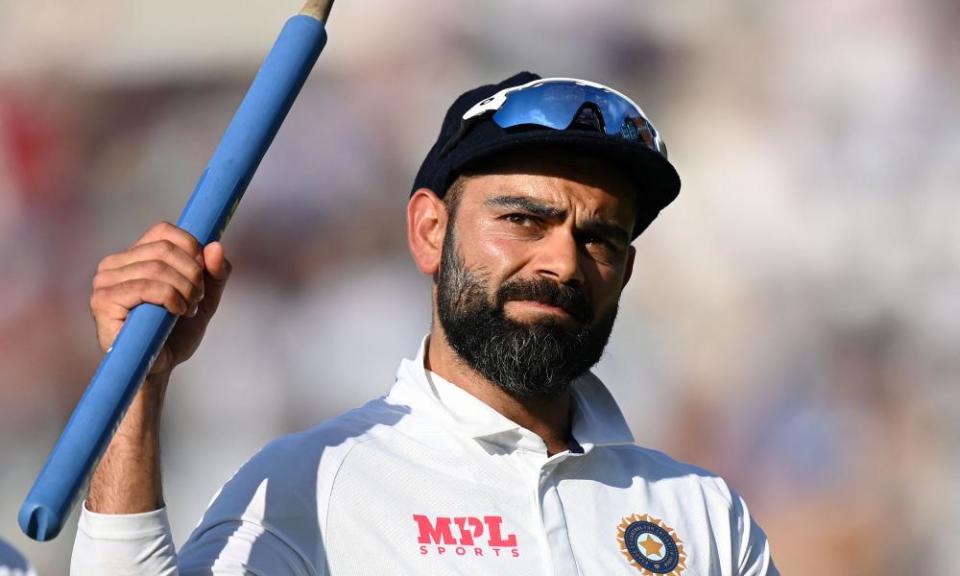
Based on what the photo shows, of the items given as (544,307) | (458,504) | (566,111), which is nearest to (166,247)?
(458,504)

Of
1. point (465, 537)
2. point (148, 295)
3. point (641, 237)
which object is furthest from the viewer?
point (641, 237)

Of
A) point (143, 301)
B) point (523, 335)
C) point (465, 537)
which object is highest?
point (523, 335)

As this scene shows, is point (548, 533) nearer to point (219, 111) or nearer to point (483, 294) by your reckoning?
point (483, 294)

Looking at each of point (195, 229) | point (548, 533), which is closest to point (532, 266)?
point (548, 533)

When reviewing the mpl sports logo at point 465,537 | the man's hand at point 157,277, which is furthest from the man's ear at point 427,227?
the man's hand at point 157,277

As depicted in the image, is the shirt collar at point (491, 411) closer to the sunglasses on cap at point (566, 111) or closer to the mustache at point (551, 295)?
the mustache at point (551, 295)

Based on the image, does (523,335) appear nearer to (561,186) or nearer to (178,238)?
(561,186)

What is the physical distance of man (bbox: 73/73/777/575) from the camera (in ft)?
7.54

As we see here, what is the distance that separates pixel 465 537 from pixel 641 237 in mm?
3397

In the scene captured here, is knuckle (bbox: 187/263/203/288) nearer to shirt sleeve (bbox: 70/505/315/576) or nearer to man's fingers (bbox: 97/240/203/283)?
man's fingers (bbox: 97/240/203/283)

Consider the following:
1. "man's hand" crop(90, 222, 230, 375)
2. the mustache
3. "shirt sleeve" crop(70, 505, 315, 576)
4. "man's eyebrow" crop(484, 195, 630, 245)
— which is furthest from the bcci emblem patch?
"man's hand" crop(90, 222, 230, 375)

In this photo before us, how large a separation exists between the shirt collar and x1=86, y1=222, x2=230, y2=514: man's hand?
2.15 ft

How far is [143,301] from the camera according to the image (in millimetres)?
1827

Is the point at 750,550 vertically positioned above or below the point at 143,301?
below
